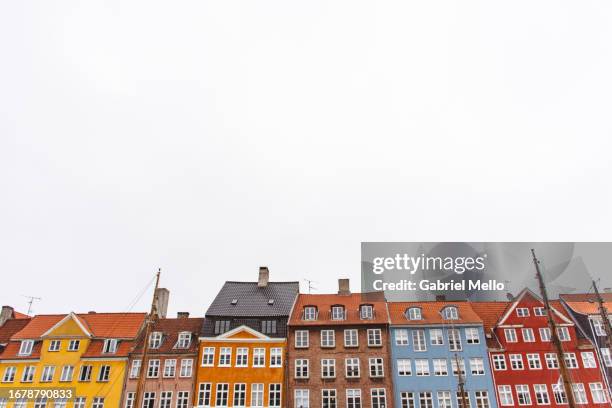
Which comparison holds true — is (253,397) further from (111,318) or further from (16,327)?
(16,327)

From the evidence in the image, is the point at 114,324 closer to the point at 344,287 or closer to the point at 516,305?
the point at 344,287

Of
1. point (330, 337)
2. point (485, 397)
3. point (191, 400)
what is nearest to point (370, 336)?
point (330, 337)

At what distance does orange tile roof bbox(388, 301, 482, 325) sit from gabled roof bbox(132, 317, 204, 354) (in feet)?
74.2

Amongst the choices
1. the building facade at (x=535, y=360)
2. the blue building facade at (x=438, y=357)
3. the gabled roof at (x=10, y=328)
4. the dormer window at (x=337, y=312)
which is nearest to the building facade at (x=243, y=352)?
the dormer window at (x=337, y=312)

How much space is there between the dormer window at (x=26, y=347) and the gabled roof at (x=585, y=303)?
6212 cm

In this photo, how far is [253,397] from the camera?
48062 millimetres

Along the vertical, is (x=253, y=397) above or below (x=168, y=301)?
below

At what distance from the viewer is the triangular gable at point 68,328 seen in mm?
53094

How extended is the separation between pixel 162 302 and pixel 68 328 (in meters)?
10.9

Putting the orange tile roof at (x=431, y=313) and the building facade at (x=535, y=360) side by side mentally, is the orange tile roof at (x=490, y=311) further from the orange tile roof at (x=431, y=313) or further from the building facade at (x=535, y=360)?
the orange tile roof at (x=431, y=313)

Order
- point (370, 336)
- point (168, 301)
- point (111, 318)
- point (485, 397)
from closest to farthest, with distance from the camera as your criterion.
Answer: point (485, 397) < point (370, 336) < point (111, 318) < point (168, 301)

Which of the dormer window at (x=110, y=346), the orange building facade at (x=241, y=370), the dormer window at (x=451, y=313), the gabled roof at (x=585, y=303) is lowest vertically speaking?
the orange building facade at (x=241, y=370)

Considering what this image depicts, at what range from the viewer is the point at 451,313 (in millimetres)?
52156

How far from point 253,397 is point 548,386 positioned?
30.6 meters
